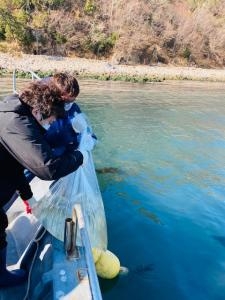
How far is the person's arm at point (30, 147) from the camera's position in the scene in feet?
8.51

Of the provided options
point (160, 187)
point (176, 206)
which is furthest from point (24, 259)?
point (160, 187)

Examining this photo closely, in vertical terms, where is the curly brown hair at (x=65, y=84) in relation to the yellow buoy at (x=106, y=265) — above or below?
above

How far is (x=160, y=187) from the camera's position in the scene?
8602 millimetres

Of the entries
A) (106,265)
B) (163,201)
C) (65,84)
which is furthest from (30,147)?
(163,201)

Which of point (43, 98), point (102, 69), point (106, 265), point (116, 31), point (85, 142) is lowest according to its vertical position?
point (106, 265)

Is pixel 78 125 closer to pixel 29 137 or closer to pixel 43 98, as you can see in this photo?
pixel 43 98

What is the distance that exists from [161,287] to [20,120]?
343cm

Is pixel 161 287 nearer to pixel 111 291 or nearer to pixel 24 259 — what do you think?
Answer: pixel 111 291

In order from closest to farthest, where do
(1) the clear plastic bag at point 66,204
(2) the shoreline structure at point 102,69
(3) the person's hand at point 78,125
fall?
(1) the clear plastic bag at point 66,204, (3) the person's hand at point 78,125, (2) the shoreline structure at point 102,69

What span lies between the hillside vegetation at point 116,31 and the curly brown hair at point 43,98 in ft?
108

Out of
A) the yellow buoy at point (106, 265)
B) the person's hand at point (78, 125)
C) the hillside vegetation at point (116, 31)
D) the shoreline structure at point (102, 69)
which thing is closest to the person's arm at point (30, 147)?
the person's hand at point (78, 125)

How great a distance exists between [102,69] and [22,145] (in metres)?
32.5

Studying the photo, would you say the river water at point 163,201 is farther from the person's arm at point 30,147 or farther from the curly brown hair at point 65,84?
the curly brown hair at point 65,84

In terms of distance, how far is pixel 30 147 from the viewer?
103 inches
